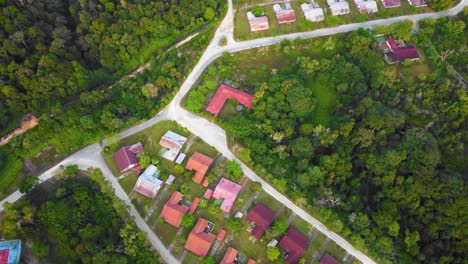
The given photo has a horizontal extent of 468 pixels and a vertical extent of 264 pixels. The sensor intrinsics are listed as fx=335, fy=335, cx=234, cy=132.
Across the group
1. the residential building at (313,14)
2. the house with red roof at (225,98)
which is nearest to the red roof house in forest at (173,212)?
the house with red roof at (225,98)

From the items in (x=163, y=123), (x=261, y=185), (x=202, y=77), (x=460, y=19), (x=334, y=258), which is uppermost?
(x=460, y=19)

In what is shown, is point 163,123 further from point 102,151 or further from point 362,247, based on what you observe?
point 362,247

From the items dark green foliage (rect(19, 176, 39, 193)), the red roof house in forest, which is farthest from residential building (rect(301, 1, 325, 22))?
dark green foliage (rect(19, 176, 39, 193))

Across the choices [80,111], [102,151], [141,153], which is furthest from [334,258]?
[80,111]

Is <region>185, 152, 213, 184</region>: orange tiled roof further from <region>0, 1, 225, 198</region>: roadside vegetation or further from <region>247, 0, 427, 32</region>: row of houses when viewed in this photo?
<region>247, 0, 427, 32</region>: row of houses

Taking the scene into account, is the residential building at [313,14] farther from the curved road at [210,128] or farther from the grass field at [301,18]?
the curved road at [210,128]

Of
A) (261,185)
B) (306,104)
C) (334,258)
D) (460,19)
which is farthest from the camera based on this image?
(460,19)
